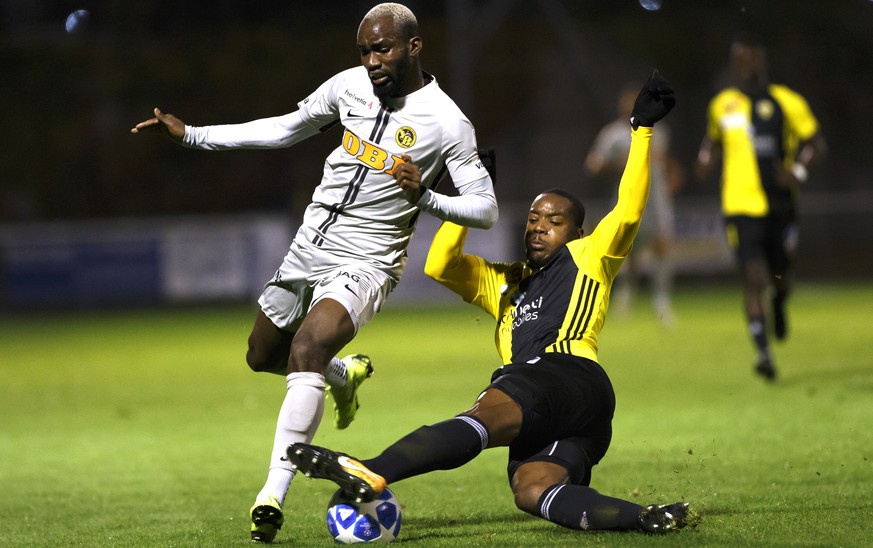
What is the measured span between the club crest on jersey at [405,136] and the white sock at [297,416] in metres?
1.17

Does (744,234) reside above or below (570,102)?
below

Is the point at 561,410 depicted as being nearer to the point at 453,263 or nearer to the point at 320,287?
the point at 453,263

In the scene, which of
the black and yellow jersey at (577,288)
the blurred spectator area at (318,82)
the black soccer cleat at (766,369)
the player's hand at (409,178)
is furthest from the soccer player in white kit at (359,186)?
the blurred spectator area at (318,82)

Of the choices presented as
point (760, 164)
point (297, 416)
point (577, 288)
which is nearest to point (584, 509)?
point (577, 288)

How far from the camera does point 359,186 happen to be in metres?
5.93

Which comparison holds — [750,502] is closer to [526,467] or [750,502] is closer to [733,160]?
[526,467]

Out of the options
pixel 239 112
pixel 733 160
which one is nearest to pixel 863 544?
pixel 733 160

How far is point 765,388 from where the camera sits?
988cm

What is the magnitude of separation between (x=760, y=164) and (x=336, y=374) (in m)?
5.60

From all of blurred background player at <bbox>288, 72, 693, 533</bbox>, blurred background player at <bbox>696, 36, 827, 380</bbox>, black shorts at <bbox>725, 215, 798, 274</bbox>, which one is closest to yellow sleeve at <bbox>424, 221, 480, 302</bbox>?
blurred background player at <bbox>288, 72, 693, 533</bbox>

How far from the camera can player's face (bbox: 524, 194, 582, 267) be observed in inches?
229

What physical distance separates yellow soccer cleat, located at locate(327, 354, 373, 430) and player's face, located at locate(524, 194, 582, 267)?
4.96 ft

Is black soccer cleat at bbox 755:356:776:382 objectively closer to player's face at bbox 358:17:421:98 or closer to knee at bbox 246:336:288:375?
knee at bbox 246:336:288:375

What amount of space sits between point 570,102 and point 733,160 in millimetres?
16175
